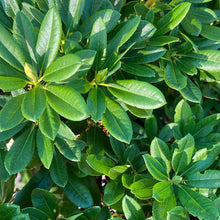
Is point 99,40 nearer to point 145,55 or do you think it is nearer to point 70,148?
point 145,55

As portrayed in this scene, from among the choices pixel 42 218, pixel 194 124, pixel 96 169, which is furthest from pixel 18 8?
pixel 194 124

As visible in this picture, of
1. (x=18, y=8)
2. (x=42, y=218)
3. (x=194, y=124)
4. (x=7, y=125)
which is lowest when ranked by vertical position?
(x=194, y=124)

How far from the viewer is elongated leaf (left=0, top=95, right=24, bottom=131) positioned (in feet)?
3.30

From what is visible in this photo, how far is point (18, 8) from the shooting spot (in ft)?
3.97

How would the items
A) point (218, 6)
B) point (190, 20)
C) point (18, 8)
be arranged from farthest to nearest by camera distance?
1. point (218, 6)
2. point (190, 20)
3. point (18, 8)

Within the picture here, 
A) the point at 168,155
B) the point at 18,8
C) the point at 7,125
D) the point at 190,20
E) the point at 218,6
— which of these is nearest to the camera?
the point at 7,125

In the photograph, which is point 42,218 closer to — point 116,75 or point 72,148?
point 72,148

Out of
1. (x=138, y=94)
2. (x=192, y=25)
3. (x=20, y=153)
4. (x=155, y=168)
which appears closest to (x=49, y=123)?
(x=20, y=153)

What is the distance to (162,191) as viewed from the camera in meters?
1.19

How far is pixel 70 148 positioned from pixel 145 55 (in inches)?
18.6

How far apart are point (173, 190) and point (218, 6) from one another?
3.11ft

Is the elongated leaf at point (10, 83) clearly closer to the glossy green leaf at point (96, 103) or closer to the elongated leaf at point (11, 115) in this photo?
the elongated leaf at point (11, 115)

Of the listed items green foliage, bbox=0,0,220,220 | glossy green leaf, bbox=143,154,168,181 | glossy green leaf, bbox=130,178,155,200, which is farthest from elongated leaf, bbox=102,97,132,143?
glossy green leaf, bbox=130,178,155,200

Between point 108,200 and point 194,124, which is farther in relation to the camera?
point 194,124
